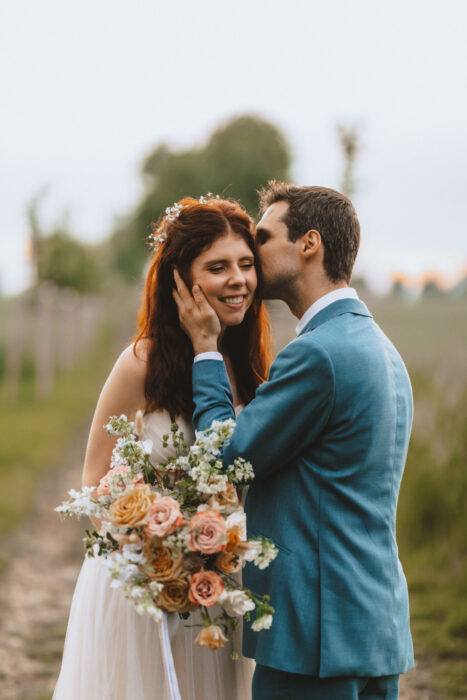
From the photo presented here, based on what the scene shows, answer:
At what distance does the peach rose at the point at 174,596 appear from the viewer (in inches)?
95.0

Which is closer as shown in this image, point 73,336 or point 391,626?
point 391,626

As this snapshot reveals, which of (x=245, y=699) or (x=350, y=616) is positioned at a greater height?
(x=350, y=616)

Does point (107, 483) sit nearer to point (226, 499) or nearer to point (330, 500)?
point (226, 499)

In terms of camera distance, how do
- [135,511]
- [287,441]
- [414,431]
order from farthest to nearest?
[414,431]
[287,441]
[135,511]

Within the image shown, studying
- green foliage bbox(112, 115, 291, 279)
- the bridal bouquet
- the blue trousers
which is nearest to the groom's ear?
the bridal bouquet

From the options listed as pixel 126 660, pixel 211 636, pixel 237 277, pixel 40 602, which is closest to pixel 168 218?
pixel 237 277

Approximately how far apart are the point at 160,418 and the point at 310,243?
3.08ft

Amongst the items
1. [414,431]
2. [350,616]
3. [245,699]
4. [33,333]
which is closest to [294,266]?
[350,616]

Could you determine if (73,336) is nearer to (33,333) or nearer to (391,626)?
(33,333)

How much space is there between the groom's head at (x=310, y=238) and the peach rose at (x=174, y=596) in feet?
3.75

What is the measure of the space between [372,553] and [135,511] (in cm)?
80

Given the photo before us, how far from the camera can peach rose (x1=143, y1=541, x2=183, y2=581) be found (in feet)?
7.81

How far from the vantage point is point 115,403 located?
3170 mm

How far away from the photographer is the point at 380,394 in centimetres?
258
